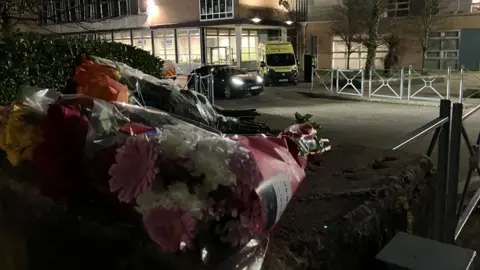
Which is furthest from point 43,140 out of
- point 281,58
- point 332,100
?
point 281,58

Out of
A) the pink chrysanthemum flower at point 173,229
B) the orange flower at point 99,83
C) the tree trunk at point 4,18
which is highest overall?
the tree trunk at point 4,18

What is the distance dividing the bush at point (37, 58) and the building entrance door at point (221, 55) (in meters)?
26.2

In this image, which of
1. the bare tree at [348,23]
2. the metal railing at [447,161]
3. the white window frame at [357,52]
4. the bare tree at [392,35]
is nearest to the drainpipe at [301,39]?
the white window frame at [357,52]

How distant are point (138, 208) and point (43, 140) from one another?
493mm

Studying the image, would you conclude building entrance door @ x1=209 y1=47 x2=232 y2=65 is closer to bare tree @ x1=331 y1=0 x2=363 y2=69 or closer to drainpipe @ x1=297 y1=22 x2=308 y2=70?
drainpipe @ x1=297 y1=22 x2=308 y2=70

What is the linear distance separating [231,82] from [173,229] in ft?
61.4

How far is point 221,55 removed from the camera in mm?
32719

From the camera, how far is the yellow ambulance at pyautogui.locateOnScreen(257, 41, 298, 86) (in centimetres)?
2469

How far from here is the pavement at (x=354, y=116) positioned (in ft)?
33.2

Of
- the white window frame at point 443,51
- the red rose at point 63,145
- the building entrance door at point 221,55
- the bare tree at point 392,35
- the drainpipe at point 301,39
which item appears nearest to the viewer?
the red rose at point 63,145

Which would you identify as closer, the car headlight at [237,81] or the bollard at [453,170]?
the bollard at [453,170]

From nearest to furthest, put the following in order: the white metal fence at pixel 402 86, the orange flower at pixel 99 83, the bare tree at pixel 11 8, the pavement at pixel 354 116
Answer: the orange flower at pixel 99 83 < the bare tree at pixel 11 8 < the pavement at pixel 354 116 < the white metal fence at pixel 402 86

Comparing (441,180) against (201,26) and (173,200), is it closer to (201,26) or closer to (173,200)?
(173,200)

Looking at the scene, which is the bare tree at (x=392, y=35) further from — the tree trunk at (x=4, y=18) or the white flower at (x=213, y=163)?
the white flower at (x=213, y=163)
